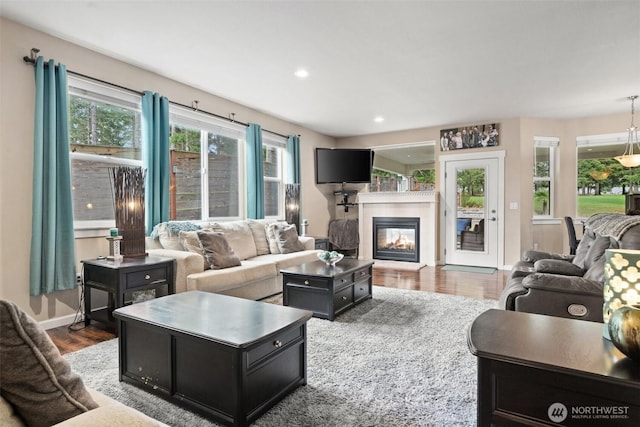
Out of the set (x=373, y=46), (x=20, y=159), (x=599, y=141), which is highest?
(x=373, y=46)

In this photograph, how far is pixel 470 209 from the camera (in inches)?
253

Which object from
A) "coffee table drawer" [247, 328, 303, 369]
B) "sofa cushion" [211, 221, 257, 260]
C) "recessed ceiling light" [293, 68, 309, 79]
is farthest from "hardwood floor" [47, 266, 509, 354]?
"recessed ceiling light" [293, 68, 309, 79]

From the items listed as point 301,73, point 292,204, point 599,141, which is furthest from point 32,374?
point 599,141

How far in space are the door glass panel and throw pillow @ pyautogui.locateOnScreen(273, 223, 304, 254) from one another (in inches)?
128

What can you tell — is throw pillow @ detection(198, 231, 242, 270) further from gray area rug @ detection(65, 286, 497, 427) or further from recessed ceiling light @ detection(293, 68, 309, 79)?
recessed ceiling light @ detection(293, 68, 309, 79)

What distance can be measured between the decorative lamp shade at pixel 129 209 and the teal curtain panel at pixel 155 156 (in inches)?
9.8

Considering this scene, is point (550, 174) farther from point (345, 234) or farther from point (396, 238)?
point (345, 234)

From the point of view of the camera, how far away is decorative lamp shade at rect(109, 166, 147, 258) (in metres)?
3.38

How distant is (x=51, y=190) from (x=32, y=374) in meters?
2.83

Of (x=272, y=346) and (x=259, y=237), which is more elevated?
(x=259, y=237)

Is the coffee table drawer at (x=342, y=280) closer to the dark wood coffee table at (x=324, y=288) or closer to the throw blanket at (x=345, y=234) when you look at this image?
the dark wood coffee table at (x=324, y=288)

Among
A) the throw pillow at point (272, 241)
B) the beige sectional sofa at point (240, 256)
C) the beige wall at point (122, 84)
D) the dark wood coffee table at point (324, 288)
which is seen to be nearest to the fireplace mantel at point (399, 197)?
the beige wall at point (122, 84)

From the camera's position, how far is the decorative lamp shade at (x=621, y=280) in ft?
4.01

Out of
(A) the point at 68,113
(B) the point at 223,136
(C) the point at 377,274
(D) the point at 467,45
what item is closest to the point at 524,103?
(D) the point at 467,45
